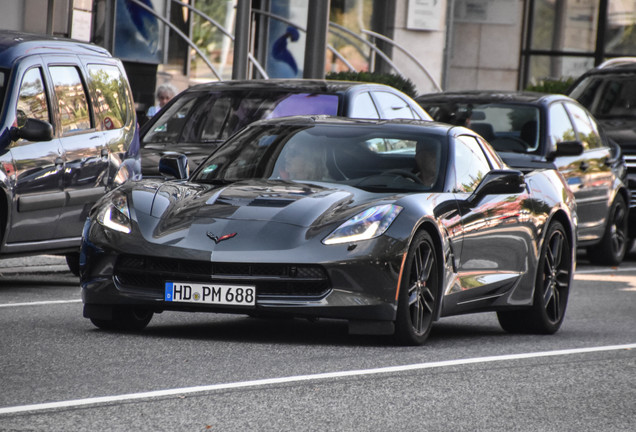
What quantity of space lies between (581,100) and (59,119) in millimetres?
9521

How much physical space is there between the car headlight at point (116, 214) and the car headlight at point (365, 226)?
1.12 metres

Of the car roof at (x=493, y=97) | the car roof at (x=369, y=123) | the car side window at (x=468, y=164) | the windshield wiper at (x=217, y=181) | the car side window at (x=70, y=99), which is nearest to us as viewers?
the windshield wiper at (x=217, y=181)

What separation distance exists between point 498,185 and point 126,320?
2420 millimetres

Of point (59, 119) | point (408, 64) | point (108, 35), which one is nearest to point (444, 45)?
point (408, 64)

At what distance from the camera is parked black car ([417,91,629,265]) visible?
50.3 ft

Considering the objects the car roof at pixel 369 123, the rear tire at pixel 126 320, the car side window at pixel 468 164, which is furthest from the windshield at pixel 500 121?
the rear tire at pixel 126 320

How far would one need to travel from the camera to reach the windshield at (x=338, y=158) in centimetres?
891

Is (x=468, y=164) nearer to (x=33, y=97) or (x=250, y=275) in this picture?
(x=250, y=275)

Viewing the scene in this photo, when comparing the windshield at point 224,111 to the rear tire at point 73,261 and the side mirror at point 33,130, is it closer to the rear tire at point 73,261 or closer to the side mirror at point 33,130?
the rear tire at point 73,261

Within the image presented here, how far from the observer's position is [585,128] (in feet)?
53.7

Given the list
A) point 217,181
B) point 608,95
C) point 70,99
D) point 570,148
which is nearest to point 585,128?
point 570,148

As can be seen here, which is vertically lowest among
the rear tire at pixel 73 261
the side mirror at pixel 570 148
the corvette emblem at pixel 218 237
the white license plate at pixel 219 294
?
the rear tire at pixel 73 261

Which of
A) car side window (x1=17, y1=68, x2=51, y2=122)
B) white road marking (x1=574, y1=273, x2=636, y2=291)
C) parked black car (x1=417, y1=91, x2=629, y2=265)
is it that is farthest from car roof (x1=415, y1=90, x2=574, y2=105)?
car side window (x1=17, y1=68, x2=51, y2=122)

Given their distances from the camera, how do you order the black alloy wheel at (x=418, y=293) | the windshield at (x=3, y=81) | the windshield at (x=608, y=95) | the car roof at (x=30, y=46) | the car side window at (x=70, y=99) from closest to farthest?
the black alloy wheel at (x=418, y=293), the windshield at (x=3, y=81), the car roof at (x=30, y=46), the car side window at (x=70, y=99), the windshield at (x=608, y=95)
